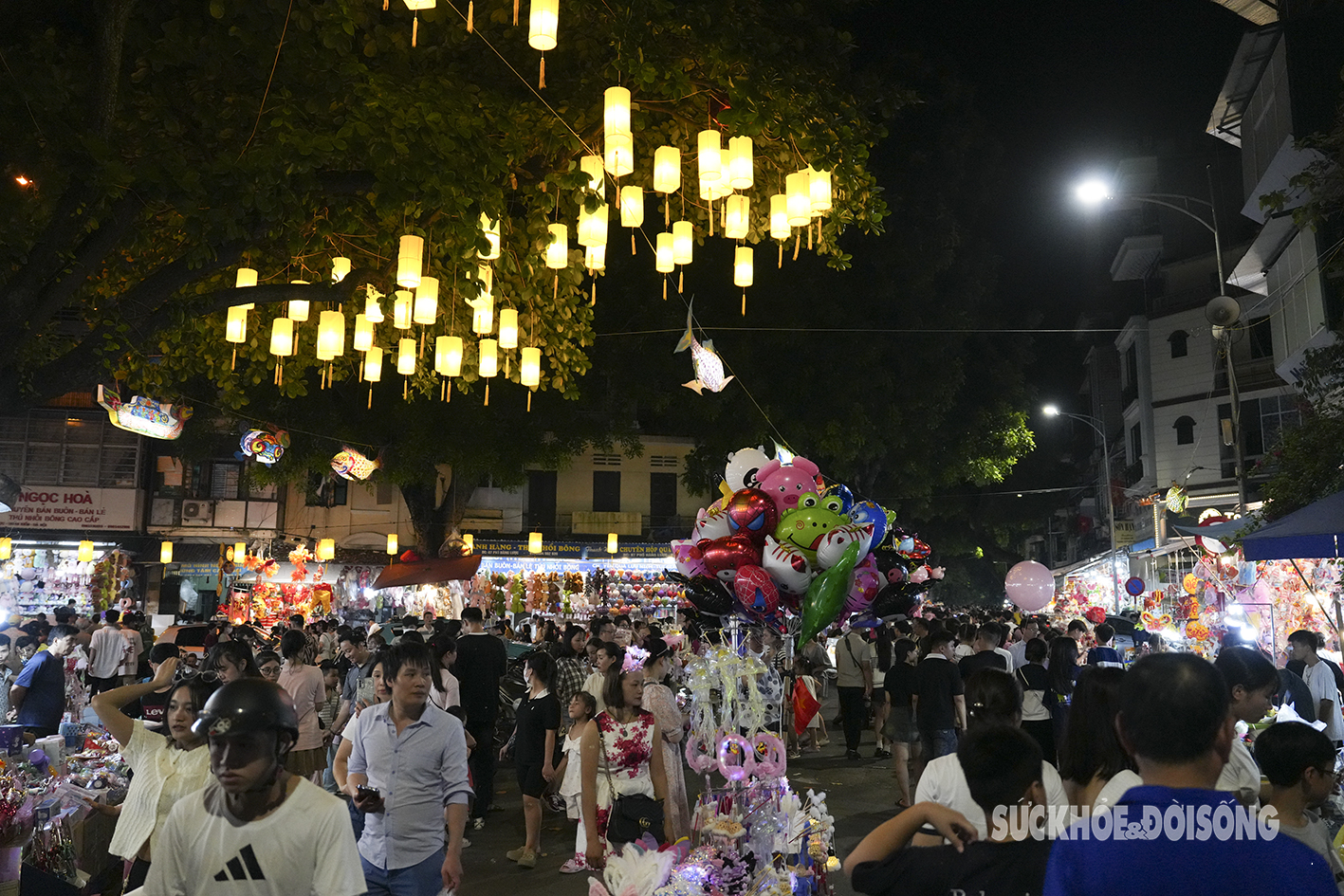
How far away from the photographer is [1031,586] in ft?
54.9

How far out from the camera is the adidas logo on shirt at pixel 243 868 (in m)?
2.69

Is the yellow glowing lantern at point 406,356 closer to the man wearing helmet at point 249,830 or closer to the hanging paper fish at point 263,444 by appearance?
the man wearing helmet at point 249,830

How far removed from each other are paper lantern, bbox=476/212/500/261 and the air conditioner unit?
22.7 meters

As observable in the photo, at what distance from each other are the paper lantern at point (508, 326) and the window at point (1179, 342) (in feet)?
90.2

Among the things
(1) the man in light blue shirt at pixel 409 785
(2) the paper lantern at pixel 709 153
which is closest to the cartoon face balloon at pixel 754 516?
(2) the paper lantern at pixel 709 153

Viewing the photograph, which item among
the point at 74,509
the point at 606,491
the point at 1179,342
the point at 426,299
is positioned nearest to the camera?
the point at 426,299

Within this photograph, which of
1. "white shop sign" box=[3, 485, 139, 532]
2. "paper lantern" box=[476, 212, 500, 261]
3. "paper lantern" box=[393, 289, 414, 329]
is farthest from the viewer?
"white shop sign" box=[3, 485, 139, 532]

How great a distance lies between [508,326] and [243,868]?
23.3 feet

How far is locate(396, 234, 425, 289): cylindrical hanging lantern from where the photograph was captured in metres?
7.70

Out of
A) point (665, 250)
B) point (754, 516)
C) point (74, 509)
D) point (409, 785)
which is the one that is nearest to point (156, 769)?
point (409, 785)

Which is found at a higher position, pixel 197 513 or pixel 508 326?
pixel 508 326

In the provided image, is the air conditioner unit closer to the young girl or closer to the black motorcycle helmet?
the young girl

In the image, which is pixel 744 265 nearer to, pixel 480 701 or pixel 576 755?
pixel 480 701

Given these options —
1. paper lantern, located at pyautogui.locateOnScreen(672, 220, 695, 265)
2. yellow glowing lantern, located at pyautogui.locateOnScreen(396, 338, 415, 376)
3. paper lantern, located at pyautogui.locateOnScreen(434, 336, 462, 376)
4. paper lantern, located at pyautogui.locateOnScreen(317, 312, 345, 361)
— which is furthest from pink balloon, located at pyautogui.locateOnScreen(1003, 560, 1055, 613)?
paper lantern, located at pyautogui.locateOnScreen(317, 312, 345, 361)
